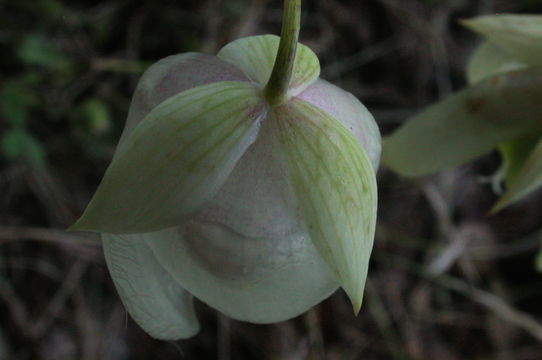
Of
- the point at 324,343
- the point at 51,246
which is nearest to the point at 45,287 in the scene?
the point at 51,246

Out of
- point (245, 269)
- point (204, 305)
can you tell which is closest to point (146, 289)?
point (245, 269)

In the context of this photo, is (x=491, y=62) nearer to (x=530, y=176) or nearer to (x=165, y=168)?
(x=530, y=176)

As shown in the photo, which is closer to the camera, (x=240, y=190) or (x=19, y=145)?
(x=240, y=190)

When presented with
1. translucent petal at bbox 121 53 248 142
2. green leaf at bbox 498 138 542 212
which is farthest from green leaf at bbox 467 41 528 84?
translucent petal at bbox 121 53 248 142

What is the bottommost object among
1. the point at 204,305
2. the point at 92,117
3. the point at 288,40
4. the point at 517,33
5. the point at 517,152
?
the point at 204,305

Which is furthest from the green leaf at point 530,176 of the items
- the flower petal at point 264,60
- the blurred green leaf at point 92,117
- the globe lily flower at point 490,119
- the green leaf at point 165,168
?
the blurred green leaf at point 92,117

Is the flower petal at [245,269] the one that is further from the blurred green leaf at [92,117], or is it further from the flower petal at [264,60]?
the blurred green leaf at [92,117]
